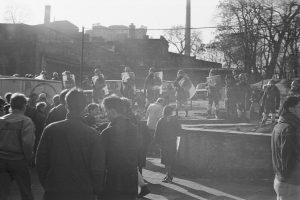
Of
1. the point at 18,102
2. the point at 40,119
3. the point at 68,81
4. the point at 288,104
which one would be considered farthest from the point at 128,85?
Answer: the point at 288,104

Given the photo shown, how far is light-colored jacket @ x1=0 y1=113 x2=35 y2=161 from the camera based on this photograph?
621 centimetres

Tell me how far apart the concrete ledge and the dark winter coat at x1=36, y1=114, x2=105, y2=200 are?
7070 mm

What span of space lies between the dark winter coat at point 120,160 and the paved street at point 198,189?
138 inches

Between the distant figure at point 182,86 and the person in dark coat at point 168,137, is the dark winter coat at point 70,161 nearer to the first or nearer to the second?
the person in dark coat at point 168,137

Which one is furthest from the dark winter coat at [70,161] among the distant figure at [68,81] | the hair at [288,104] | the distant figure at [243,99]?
the distant figure at [68,81]

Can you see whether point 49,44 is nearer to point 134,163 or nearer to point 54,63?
point 54,63

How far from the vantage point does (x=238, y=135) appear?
35.9 ft

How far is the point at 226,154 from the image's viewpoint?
11062 millimetres

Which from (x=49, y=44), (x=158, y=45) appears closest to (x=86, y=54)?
(x=49, y=44)

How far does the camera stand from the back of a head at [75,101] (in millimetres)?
4367

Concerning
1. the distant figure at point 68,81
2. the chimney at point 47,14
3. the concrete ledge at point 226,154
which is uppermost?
the chimney at point 47,14

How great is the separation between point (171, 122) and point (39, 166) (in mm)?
5994

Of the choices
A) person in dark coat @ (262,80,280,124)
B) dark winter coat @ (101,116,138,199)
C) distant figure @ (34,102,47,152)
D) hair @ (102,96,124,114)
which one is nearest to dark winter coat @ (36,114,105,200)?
dark winter coat @ (101,116,138,199)

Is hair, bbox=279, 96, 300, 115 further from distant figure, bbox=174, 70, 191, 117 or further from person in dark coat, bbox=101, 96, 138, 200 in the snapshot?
distant figure, bbox=174, 70, 191, 117
